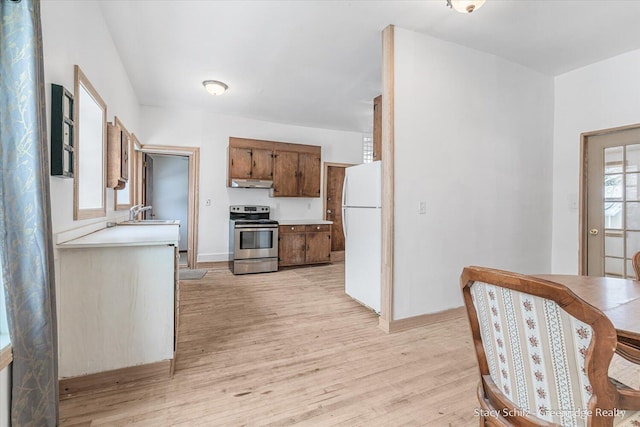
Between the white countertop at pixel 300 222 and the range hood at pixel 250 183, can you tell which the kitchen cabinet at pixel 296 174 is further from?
the white countertop at pixel 300 222

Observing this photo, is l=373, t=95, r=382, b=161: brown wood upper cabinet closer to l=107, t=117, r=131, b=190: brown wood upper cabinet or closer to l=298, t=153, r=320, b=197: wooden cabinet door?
l=298, t=153, r=320, b=197: wooden cabinet door

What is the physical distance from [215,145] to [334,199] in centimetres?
269

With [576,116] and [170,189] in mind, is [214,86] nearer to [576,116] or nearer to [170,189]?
[170,189]

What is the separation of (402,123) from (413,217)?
2.97 ft

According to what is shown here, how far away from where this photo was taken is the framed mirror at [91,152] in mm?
2209

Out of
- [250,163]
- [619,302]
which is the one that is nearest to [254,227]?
[250,163]

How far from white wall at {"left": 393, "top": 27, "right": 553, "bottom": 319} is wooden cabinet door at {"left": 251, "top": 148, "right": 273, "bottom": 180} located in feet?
10.3

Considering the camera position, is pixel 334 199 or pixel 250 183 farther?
pixel 334 199

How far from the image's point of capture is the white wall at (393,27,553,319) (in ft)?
9.09

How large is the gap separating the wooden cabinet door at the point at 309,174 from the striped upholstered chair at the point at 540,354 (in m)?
4.81

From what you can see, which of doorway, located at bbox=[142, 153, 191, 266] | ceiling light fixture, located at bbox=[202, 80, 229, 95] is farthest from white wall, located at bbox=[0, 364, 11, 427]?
doorway, located at bbox=[142, 153, 191, 266]

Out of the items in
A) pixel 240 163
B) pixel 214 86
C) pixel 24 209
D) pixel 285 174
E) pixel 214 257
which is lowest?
pixel 214 257

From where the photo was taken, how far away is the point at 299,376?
196 cm

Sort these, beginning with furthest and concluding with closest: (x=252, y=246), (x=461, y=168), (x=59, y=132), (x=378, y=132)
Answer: (x=252, y=246)
(x=378, y=132)
(x=461, y=168)
(x=59, y=132)
